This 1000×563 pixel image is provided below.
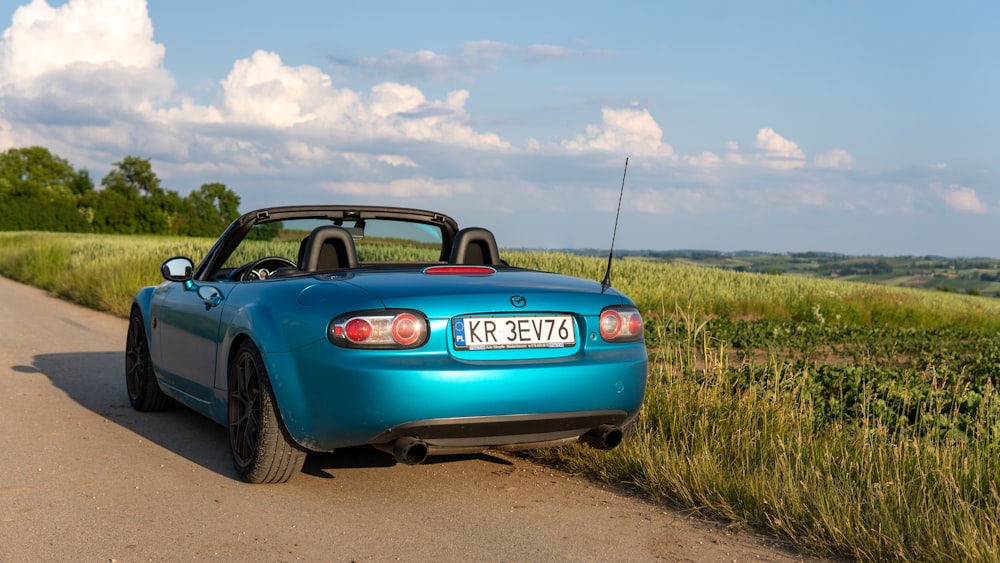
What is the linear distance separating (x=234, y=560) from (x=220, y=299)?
7.48 ft

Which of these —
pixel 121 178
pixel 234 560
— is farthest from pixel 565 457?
pixel 121 178

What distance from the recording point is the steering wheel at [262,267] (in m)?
6.58

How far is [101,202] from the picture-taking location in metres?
116

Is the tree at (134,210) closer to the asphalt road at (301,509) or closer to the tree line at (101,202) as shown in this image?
the tree line at (101,202)

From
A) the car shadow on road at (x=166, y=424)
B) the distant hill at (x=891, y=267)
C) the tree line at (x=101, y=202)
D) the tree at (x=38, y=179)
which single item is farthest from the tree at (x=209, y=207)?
the car shadow on road at (x=166, y=424)

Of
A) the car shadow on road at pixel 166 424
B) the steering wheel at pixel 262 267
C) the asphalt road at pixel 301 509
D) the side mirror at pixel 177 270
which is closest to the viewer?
the asphalt road at pixel 301 509

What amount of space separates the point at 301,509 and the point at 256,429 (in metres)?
0.63

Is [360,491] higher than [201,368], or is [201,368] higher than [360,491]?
[201,368]

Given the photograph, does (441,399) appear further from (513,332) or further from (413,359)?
(513,332)

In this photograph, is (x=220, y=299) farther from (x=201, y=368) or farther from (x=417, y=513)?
(x=417, y=513)

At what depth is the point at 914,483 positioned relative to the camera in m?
5.05

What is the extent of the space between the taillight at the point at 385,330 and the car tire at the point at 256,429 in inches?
26.7

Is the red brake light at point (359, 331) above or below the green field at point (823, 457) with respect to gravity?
above

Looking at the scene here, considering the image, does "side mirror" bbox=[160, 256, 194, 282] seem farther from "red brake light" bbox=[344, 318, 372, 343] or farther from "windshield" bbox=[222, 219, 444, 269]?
"red brake light" bbox=[344, 318, 372, 343]
